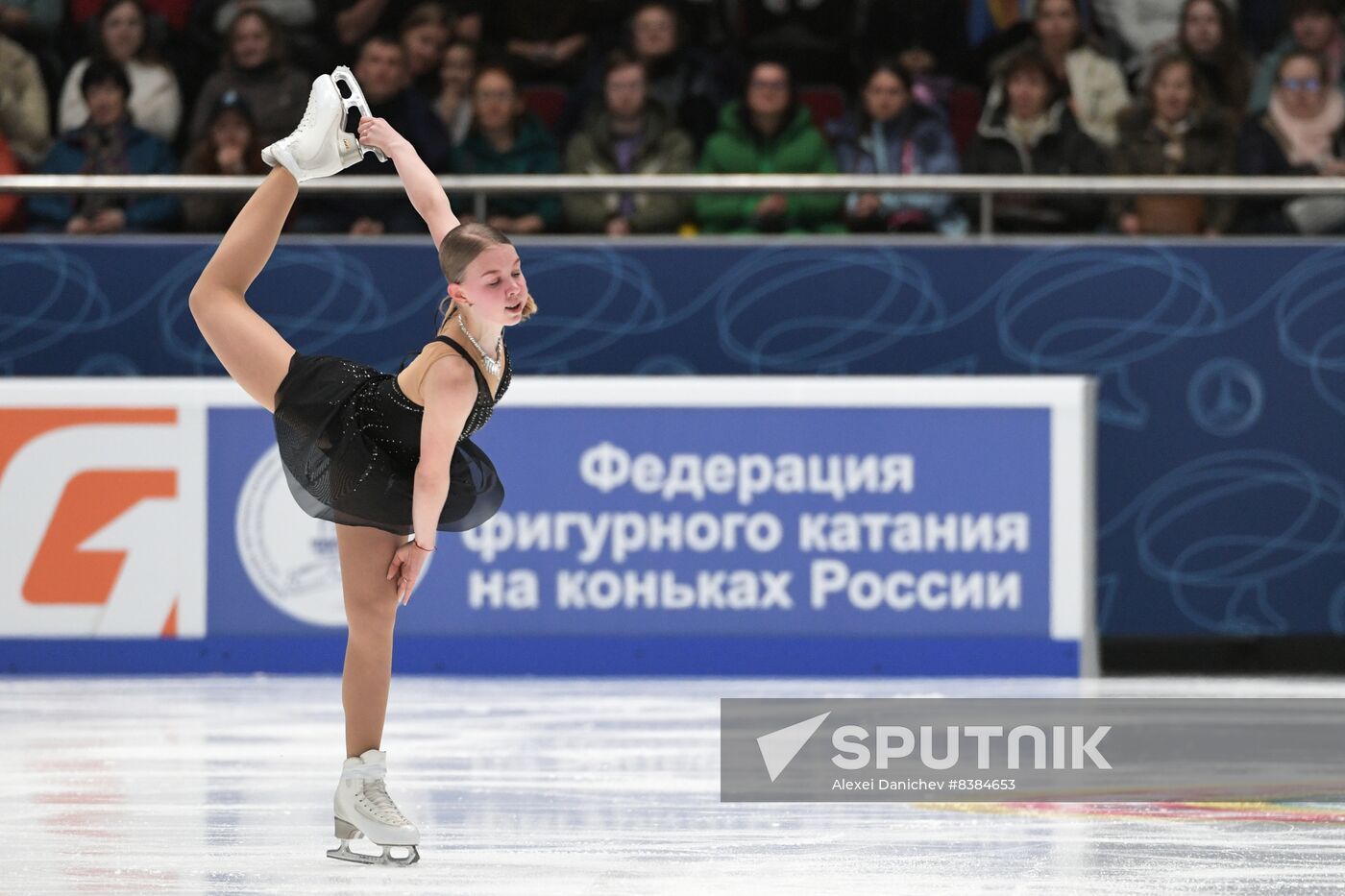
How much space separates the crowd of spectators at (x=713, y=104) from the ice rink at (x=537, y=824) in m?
2.54

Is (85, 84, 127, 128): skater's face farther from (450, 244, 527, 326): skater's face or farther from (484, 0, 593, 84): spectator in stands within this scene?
(450, 244, 527, 326): skater's face

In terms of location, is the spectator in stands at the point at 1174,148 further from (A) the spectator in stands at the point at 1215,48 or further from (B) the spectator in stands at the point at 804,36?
(B) the spectator in stands at the point at 804,36

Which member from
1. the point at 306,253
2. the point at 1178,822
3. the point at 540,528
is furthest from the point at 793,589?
the point at 1178,822

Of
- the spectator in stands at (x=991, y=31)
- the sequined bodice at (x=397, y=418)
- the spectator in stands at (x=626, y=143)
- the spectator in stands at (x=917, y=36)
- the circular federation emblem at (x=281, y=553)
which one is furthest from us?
the spectator in stands at (x=917, y=36)

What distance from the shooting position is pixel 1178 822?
412 centimetres

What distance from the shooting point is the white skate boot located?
12.1 feet

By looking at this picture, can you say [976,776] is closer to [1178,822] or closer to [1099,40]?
[1178,822]

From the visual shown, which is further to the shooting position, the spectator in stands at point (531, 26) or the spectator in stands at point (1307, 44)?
the spectator in stands at point (531, 26)

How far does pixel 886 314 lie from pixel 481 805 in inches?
146

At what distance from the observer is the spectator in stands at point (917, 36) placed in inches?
344

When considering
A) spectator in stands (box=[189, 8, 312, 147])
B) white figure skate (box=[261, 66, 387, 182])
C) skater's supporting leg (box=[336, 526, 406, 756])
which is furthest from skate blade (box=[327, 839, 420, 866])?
spectator in stands (box=[189, 8, 312, 147])

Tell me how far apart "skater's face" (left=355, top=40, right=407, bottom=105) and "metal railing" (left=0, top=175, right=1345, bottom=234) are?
67 cm
